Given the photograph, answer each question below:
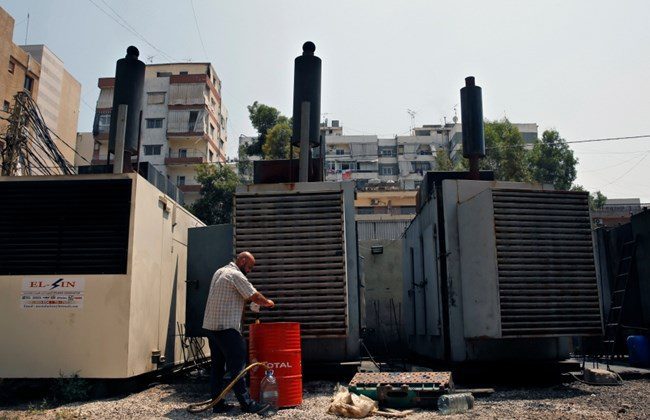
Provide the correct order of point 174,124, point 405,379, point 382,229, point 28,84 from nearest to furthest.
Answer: point 405,379
point 382,229
point 28,84
point 174,124

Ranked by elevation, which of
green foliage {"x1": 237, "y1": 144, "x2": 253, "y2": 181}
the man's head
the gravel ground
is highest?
green foliage {"x1": 237, "y1": 144, "x2": 253, "y2": 181}

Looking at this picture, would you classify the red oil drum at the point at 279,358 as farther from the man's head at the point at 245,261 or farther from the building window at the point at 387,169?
the building window at the point at 387,169

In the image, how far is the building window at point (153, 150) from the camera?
142 feet

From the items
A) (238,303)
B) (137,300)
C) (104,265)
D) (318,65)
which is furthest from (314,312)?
(318,65)

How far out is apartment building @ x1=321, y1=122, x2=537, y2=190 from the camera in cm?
5478

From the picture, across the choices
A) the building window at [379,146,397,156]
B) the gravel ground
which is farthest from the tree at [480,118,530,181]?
the building window at [379,146,397,156]

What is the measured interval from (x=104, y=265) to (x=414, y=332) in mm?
6120

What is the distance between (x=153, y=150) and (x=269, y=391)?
1597 inches

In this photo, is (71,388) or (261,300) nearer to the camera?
(261,300)

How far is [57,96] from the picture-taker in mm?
36375

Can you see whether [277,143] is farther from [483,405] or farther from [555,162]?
[483,405]

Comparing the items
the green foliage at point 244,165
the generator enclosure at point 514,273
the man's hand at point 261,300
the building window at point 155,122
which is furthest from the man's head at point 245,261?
the building window at point 155,122

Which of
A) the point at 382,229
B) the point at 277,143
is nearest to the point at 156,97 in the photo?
the point at 277,143

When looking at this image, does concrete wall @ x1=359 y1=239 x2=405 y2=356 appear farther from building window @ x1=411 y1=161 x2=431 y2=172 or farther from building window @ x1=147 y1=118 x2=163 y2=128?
building window @ x1=411 y1=161 x2=431 y2=172
